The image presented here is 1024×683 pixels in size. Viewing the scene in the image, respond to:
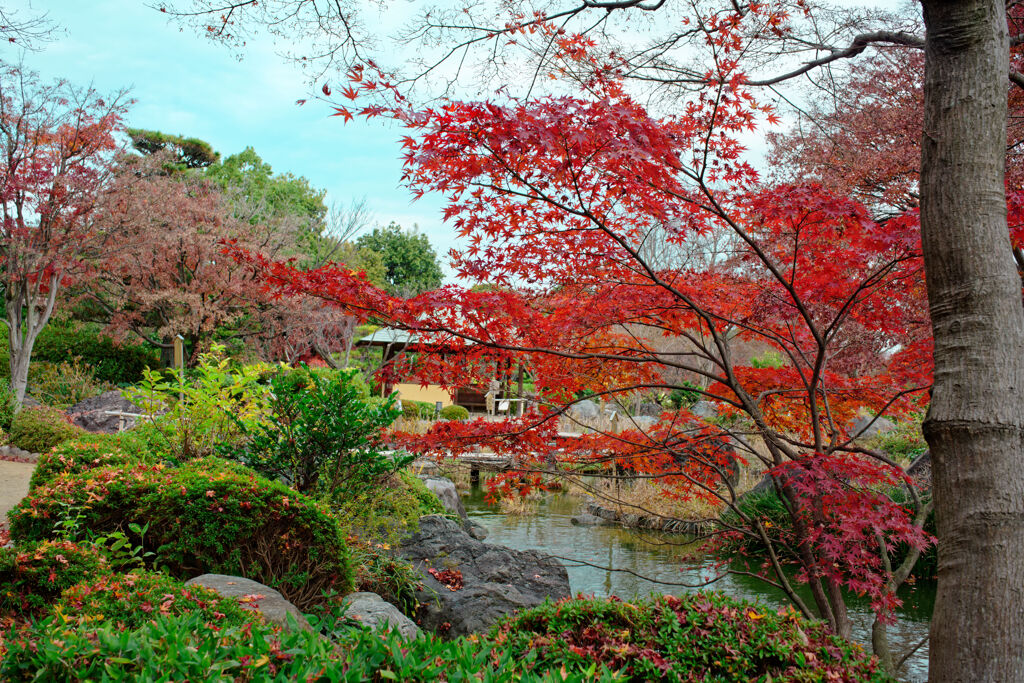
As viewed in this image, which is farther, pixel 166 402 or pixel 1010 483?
pixel 166 402

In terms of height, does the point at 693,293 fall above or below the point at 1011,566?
above

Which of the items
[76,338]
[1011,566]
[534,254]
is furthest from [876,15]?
[76,338]

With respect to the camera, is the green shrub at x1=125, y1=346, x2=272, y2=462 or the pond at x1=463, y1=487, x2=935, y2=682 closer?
the green shrub at x1=125, y1=346, x2=272, y2=462

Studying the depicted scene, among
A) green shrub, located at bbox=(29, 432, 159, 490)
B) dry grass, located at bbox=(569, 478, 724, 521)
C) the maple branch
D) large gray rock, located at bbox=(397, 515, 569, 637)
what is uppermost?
the maple branch

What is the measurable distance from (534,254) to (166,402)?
5.59 m

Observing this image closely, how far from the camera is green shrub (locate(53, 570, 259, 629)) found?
102 inches

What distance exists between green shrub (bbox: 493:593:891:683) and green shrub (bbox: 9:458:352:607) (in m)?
1.42

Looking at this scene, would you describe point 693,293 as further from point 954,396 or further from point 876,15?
point 876,15

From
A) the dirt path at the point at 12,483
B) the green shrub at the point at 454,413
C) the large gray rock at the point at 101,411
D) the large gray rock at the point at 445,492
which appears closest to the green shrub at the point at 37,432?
the dirt path at the point at 12,483

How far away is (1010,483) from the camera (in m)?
2.44

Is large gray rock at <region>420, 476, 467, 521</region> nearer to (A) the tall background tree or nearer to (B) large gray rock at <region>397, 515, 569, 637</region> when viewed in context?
(B) large gray rock at <region>397, 515, 569, 637</region>

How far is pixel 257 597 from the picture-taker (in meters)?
3.10

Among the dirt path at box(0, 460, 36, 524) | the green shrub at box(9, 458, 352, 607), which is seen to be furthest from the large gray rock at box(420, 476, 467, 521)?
the green shrub at box(9, 458, 352, 607)

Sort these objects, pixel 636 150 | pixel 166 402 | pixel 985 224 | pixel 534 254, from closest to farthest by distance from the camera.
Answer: pixel 985 224 → pixel 636 150 → pixel 534 254 → pixel 166 402
